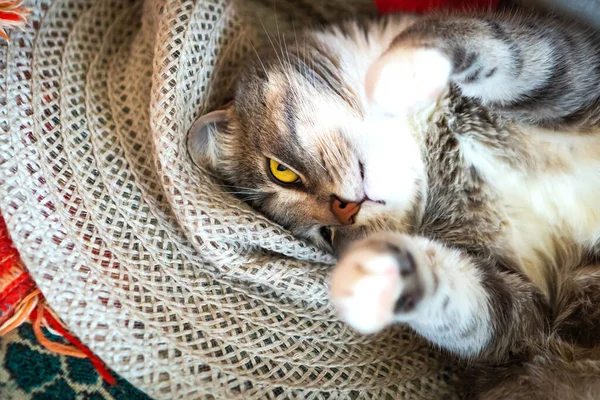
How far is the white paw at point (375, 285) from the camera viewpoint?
32.1 inches

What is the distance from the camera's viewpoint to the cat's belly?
3.52 ft

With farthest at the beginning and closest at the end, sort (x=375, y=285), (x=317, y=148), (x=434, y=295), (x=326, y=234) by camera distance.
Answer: (x=326, y=234) < (x=317, y=148) < (x=434, y=295) < (x=375, y=285)

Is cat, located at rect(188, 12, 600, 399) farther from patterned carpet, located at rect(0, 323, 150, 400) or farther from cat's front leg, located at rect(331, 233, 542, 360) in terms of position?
patterned carpet, located at rect(0, 323, 150, 400)

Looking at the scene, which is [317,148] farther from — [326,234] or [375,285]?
[375,285]

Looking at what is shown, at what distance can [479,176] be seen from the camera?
1.11 meters

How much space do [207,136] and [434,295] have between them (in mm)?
672

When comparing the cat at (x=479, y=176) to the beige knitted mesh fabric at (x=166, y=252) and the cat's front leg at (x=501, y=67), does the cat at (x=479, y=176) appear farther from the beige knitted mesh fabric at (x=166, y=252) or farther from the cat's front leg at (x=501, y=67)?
the beige knitted mesh fabric at (x=166, y=252)

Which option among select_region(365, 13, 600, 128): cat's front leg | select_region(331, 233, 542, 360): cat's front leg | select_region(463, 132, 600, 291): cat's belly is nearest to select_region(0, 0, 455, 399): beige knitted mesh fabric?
select_region(331, 233, 542, 360): cat's front leg

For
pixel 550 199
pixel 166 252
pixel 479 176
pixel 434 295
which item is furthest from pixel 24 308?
pixel 550 199

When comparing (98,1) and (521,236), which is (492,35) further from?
(98,1)

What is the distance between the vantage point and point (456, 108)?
111cm

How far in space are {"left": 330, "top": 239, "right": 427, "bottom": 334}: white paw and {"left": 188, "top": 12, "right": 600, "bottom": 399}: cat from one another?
0.07 m

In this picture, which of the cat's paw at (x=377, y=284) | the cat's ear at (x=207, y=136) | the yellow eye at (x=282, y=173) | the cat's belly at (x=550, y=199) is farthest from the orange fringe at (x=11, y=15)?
the cat's belly at (x=550, y=199)

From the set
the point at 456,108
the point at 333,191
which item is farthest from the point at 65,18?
the point at 456,108
